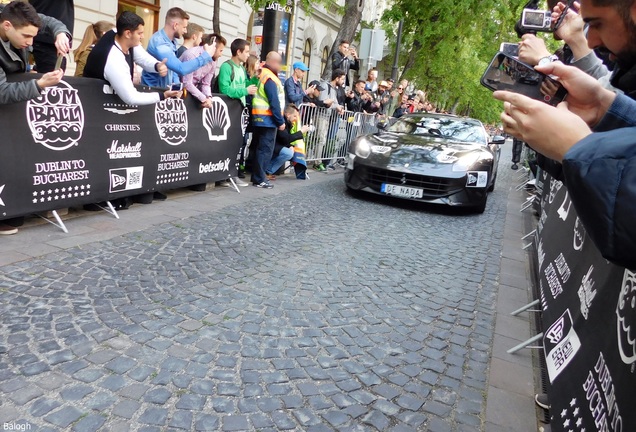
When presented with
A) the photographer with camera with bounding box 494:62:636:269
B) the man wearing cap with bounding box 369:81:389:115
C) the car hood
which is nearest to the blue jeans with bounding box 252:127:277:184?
the car hood

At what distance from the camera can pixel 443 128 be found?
961 cm

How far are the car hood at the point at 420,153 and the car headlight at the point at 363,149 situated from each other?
0.23 feet

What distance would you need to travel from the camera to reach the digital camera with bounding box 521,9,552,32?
2.75 metres

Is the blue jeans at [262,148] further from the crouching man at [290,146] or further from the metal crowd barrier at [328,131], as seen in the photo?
the metal crowd barrier at [328,131]

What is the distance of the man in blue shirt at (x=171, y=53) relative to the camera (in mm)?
6758

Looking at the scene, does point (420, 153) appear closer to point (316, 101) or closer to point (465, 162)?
point (465, 162)

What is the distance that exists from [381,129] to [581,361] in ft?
27.3

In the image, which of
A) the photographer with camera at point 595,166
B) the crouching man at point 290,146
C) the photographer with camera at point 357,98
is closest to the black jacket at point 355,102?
the photographer with camera at point 357,98

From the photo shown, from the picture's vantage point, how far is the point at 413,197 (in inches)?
318

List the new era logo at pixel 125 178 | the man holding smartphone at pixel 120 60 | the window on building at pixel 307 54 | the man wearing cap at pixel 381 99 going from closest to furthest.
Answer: the man holding smartphone at pixel 120 60, the new era logo at pixel 125 178, the man wearing cap at pixel 381 99, the window on building at pixel 307 54

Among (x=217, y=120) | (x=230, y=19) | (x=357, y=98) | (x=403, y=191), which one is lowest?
(x=403, y=191)

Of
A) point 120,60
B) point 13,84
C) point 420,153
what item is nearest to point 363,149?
point 420,153

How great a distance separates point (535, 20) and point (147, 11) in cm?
1382

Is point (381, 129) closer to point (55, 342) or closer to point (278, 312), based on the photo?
point (278, 312)
